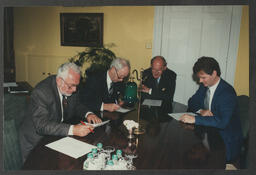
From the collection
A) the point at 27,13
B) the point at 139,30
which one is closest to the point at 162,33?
the point at 139,30

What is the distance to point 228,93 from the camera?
174 centimetres

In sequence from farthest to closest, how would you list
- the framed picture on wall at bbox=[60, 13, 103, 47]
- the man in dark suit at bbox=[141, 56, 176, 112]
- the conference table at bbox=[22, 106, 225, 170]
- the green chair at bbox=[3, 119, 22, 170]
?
the man in dark suit at bbox=[141, 56, 176, 112] → the framed picture on wall at bbox=[60, 13, 103, 47] → the green chair at bbox=[3, 119, 22, 170] → the conference table at bbox=[22, 106, 225, 170]

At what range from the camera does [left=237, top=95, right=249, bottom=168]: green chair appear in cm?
153

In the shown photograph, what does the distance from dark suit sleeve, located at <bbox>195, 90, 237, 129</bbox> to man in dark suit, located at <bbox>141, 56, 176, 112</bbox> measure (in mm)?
731

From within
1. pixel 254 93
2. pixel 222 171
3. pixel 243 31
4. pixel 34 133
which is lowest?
pixel 222 171

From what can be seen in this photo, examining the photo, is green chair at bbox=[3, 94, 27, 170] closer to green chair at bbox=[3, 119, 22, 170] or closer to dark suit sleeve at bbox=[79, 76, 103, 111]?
green chair at bbox=[3, 119, 22, 170]

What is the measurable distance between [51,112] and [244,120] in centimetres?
144

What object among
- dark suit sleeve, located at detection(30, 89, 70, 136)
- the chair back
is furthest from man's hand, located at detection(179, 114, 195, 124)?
dark suit sleeve, located at detection(30, 89, 70, 136)

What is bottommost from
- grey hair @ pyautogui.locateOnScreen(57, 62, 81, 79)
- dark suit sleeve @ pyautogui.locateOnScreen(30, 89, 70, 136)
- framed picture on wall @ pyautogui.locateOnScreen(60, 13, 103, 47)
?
dark suit sleeve @ pyautogui.locateOnScreen(30, 89, 70, 136)

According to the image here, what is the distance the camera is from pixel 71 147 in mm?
1252

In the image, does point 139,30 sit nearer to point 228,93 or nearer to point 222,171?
point 228,93

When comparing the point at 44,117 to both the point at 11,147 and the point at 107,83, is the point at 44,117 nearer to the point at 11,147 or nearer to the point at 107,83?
the point at 11,147

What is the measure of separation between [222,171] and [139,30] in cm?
142

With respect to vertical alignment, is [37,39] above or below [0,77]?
above
